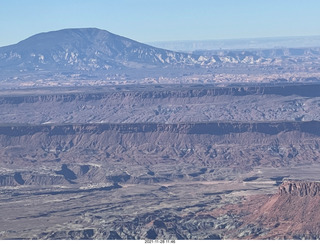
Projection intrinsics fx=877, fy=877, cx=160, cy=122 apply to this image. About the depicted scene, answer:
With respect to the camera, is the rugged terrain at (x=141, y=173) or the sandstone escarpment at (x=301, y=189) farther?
the rugged terrain at (x=141, y=173)

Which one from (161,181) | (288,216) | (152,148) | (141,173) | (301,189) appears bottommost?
(161,181)

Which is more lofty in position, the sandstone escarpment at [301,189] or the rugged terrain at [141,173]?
the sandstone escarpment at [301,189]

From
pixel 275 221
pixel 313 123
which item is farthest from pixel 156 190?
pixel 313 123

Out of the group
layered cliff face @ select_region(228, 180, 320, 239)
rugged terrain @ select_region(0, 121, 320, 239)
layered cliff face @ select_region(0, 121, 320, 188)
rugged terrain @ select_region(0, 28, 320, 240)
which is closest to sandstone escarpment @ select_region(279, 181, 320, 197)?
layered cliff face @ select_region(228, 180, 320, 239)

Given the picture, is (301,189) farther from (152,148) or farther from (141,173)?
(152,148)

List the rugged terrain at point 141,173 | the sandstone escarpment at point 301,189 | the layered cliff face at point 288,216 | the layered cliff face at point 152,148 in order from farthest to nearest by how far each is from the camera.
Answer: the layered cliff face at point 152,148 < the rugged terrain at point 141,173 < the sandstone escarpment at point 301,189 < the layered cliff face at point 288,216

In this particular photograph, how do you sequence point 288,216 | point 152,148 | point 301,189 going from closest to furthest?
point 288,216, point 301,189, point 152,148

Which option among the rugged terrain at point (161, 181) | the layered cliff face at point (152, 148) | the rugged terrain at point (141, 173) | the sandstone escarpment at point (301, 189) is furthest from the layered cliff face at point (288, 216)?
→ the layered cliff face at point (152, 148)

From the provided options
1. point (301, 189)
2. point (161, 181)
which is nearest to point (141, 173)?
point (161, 181)

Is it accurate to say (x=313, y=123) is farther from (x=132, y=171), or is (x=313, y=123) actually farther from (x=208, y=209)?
(x=208, y=209)

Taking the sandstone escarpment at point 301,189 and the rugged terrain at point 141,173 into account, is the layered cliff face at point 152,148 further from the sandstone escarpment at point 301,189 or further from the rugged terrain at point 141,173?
the sandstone escarpment at point 301,189

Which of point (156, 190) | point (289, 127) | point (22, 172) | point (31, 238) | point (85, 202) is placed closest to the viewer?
point (31, 238)
